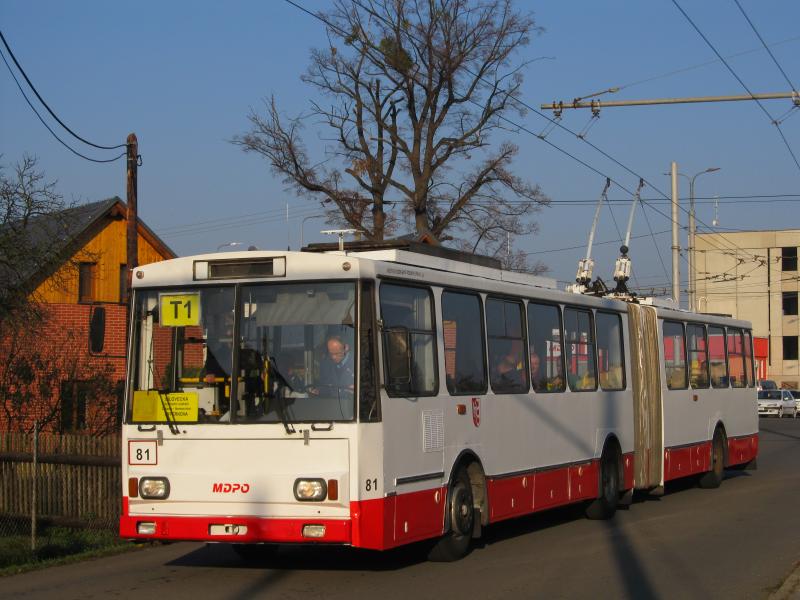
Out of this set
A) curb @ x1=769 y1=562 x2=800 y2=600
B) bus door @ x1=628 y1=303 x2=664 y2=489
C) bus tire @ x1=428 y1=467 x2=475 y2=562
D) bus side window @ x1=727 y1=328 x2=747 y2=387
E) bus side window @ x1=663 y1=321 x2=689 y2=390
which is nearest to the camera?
curb @ x1=769 y1=562 x2=800 y2=600

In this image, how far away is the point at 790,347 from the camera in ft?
272

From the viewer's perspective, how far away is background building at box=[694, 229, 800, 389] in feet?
268

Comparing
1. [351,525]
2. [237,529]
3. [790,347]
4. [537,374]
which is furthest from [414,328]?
[790,347]


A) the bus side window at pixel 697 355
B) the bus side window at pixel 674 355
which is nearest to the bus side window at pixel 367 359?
the bus side window at pixel 674 355

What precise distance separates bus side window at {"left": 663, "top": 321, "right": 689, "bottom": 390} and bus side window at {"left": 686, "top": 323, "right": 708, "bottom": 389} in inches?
12.6

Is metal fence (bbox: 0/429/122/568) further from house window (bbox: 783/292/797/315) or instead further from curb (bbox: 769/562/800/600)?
house window (bbox: 783/292/797/315)

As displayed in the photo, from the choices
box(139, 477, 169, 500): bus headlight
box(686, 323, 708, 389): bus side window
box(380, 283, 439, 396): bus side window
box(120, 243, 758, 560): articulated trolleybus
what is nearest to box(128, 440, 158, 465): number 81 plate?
box(120, 243, 758, 560): articulated trolleybus

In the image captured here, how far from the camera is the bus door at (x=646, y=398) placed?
55.4 feet

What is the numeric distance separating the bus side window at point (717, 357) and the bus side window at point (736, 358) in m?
0.32

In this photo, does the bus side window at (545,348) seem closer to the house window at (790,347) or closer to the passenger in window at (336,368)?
the passenger in window at (336,368)

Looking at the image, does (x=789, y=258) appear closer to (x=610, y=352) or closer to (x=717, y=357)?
(x=717, y=357)

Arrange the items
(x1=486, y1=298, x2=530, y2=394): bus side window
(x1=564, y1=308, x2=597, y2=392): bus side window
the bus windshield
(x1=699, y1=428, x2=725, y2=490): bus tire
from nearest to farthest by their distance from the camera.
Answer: the bus windshield < (x1=486, y1=298, x2=530, y2=394): bus side window < (x1=564, y1=308, x2=597, y2=392): bus side window < (x1=699, y1=428, x2=725, y2=490): bus tire

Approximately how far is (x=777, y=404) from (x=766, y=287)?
2908cm

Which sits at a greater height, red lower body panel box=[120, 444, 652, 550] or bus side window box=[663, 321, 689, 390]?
bus side window box=[663, 321, 689, 390]
